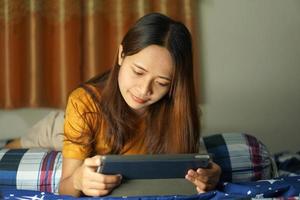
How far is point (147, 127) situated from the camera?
3.65ft

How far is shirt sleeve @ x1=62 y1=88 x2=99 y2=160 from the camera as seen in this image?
997 mm

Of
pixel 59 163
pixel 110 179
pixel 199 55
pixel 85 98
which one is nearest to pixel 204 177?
pixel 110 179

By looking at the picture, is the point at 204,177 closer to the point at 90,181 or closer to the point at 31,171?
the point at 90,181

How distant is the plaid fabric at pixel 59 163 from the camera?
1.22m

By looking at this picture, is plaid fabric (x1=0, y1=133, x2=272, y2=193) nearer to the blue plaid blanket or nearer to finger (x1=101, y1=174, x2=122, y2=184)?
the blue plaid blanket

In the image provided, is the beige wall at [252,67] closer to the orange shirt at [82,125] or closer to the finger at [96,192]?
the orange shirt at [82,125]

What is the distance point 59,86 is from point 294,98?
1.21 metres

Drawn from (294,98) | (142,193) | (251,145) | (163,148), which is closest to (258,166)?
(251,145)

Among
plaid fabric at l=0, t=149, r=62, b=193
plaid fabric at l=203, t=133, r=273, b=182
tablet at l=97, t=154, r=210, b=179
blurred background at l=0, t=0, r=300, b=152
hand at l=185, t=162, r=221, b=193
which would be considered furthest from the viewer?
blurred background at l=0, t=0, r=300, b=152

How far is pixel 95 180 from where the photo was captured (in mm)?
859

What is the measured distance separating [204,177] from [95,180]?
27 cm

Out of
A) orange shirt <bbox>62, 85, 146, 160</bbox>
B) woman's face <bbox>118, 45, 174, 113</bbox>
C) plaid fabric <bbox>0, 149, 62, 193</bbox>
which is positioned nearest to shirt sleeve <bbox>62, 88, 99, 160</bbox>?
orange shirt <bbox>62, 85, 146, 160</bbox>

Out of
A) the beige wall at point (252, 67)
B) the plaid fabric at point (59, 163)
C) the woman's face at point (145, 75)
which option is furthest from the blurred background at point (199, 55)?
the woman's face at point (145, 75)

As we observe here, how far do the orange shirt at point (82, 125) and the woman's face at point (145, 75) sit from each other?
10 centimetres
